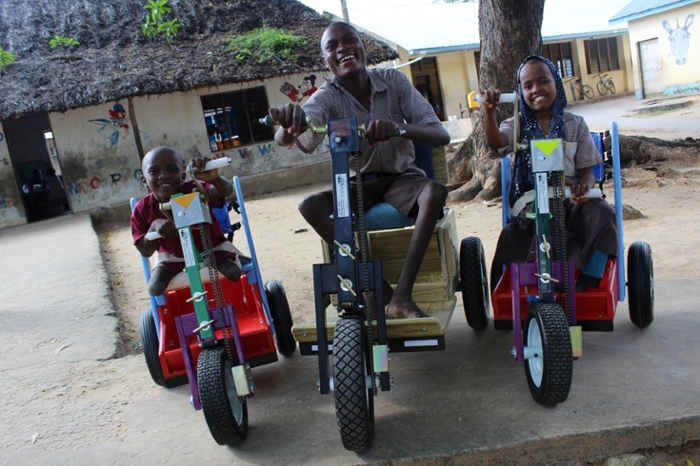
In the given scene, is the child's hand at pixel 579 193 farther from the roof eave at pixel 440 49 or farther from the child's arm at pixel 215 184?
the roof eave at pixel 440 49

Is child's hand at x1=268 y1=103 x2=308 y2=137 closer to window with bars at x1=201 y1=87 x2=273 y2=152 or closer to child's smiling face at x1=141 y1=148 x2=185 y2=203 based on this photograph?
child's smiling face at x1=141 y1=148 x2=185 y2=203

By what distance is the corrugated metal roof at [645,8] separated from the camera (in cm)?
2011

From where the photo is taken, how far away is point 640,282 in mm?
3182

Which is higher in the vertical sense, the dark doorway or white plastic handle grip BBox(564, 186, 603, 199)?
the dark doorway

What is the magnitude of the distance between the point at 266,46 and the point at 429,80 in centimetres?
1017

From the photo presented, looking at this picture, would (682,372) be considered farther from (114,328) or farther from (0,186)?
(0,186)

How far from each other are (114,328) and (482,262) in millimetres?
2761

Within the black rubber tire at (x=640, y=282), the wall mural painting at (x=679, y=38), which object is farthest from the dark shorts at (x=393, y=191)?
the wall mural painting at (x=679, y=38)

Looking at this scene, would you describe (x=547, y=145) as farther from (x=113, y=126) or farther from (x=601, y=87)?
(x=601, y=87)

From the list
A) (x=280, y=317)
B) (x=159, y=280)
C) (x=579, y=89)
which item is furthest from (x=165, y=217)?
(x=579, y=89)

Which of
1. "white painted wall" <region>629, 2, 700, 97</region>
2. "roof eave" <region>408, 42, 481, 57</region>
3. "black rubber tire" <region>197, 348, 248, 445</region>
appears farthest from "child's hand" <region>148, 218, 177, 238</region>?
"white painted wall" <region>629, 2, 700, 97</region>

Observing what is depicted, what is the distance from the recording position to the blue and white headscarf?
10.3 feet

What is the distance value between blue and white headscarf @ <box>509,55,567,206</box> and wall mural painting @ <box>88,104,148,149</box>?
442 inches

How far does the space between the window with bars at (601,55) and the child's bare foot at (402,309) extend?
26.2m
